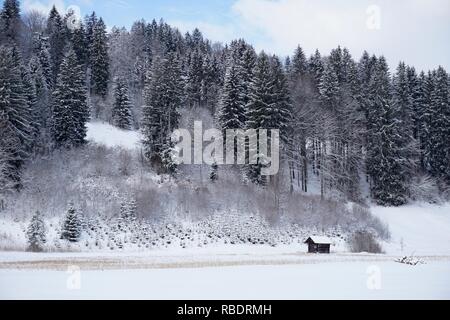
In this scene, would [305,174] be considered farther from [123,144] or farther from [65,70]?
[65,70]

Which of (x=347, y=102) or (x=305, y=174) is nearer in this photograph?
(x=305, y=174)

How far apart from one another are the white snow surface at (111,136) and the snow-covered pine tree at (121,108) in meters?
1.33

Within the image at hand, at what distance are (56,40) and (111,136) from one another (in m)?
22.7

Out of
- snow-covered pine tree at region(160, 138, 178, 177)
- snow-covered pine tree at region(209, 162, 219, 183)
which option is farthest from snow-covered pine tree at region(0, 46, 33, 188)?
snow-covered pine tree at region(209, 162, 219, 183)

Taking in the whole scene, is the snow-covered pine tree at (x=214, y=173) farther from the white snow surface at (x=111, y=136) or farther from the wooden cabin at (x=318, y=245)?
the wooden cabin at (x=318, y=245)

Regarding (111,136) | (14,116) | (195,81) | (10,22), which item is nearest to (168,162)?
(111,136)

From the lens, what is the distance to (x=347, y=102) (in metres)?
60.8

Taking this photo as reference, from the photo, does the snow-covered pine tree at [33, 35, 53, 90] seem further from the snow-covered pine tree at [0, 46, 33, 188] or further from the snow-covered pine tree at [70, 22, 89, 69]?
the snow-covered pine tree at [0, 46, 33, 188]

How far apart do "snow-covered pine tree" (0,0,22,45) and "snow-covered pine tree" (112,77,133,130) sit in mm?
17186

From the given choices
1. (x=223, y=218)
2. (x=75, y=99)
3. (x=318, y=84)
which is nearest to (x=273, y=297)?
(x=223, y=218)

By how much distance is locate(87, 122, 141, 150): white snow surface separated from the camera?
185 ft

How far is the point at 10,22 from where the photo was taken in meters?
70.6

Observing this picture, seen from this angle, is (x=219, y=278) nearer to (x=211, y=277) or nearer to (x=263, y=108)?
(x=211, y=277)
